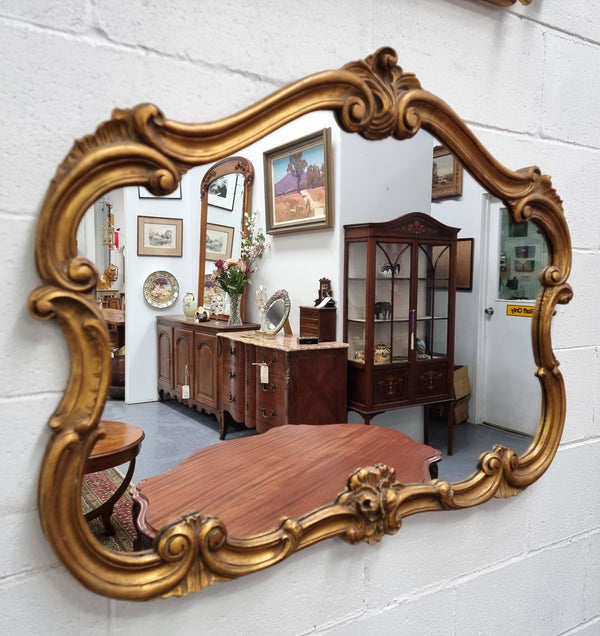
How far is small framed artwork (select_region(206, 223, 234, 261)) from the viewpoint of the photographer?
0.89 m

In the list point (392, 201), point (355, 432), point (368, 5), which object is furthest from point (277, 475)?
point (368, 5)

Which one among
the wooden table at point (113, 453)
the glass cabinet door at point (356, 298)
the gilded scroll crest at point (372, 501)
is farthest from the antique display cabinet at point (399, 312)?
the wooden table at point (113, 453)

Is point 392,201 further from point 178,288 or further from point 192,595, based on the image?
point 192,595

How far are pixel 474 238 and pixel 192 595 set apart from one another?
0.85m

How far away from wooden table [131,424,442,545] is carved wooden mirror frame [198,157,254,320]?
236mm

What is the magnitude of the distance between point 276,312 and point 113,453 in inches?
13.2

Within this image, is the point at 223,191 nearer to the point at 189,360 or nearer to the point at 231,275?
the point at 231,275

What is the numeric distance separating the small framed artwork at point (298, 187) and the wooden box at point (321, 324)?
0.49ft

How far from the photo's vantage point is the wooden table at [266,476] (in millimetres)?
866

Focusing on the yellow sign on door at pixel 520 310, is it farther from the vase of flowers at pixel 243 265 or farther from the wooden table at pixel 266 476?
the vase of flowers at pixel 243 265

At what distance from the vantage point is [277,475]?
3.18 ft

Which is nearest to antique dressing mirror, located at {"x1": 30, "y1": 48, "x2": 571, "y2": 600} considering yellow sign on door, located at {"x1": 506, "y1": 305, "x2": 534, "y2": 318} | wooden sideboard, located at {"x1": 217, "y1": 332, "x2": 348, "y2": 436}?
wooden sideboard, located at {"x1": 217, "y1": 332, "x2": 348, "y2": 436}

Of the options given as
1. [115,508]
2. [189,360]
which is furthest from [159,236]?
[115,508]

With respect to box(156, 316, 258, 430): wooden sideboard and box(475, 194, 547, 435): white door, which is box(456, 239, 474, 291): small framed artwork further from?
box(156, 316, 258, 430): wooden sideboard
